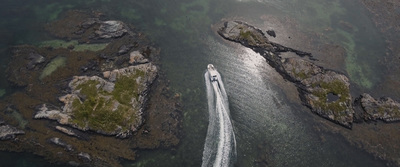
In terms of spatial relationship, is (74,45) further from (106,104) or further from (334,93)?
(334,93)

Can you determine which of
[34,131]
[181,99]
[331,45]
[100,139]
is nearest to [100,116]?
[100,139]

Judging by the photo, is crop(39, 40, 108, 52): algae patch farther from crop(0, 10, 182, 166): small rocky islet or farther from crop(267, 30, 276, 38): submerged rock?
crop(267, 30, 276, 38): submerged rock

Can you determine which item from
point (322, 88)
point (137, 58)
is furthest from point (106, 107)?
point (322, 88)

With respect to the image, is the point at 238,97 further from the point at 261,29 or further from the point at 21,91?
the point at 21,91

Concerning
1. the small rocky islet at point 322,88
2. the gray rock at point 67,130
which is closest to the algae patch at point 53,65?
the gray rock at point 67,130

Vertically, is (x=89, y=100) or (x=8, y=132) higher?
(x=89, y=100)

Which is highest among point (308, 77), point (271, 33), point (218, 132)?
point (271, 33)

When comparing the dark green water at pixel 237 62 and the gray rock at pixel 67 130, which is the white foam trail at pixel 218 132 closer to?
the dark green water at pixel 237 62
